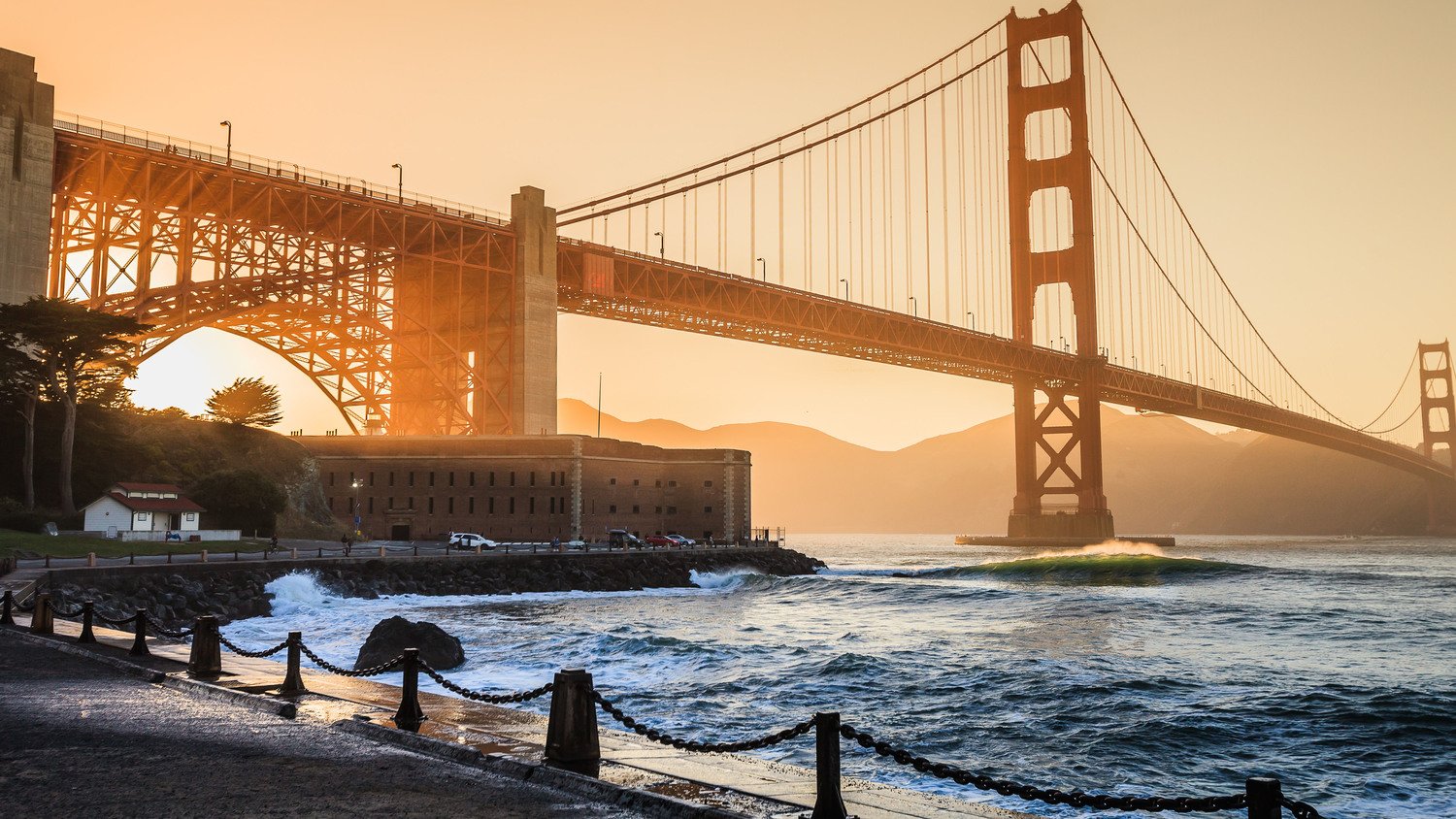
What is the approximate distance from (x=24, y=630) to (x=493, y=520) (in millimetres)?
50747

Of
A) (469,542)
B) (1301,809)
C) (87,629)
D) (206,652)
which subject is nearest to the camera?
(1301,809)

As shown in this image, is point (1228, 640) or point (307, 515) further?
point (307, 515)

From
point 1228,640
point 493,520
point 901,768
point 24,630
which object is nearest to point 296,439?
point 493,520

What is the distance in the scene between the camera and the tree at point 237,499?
186 ft

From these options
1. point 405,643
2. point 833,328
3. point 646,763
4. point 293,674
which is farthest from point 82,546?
point 833,328

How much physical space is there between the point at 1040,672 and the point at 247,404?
2333 inches

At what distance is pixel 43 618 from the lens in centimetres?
2073

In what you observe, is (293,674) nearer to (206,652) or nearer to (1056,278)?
(206,652)

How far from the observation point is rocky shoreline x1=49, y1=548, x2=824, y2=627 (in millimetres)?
33219

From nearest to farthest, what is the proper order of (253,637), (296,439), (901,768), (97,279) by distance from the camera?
(901,768) < (253,637) < (97,279) < (296,439)

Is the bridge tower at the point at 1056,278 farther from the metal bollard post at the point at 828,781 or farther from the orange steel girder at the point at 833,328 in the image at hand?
the metal bollard post at the point at 828,781

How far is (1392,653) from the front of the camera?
27.5 m

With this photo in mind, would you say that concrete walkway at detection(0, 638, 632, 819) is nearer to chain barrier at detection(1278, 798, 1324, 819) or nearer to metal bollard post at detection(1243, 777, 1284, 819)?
metal bollard post at detection(1243, 777, 1284, 819)

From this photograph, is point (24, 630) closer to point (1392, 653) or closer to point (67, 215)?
point (1392, 653)
